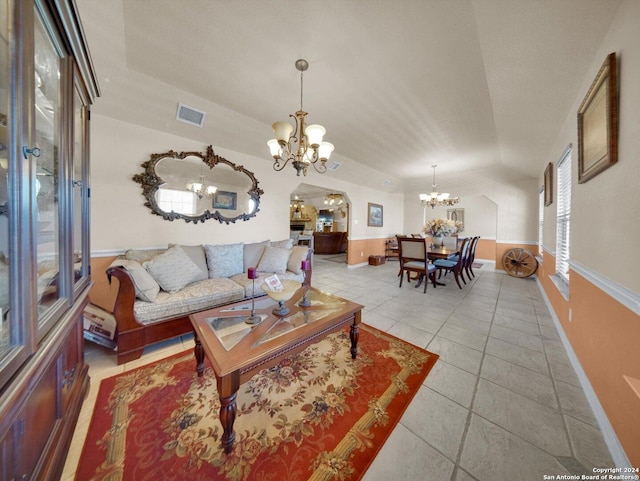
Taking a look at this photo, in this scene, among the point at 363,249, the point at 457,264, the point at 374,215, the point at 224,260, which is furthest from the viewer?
the point at 374,215

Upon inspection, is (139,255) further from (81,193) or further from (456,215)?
(456,215)

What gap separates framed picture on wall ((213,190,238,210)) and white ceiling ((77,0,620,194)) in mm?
742

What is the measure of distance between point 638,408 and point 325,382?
5.00ft

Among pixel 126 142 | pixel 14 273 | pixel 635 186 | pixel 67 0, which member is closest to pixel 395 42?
pixel 635 186

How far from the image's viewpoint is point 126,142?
2.63 metres

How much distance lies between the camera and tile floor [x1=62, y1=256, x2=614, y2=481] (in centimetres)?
103

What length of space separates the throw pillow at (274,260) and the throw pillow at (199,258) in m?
0.72

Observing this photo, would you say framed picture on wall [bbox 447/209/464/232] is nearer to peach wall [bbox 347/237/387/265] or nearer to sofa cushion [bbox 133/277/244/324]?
peach wall [bbox 347/237/387/265]

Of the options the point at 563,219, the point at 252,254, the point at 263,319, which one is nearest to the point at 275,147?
the point at 263,319

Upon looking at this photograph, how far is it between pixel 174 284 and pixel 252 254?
1185 millimetres

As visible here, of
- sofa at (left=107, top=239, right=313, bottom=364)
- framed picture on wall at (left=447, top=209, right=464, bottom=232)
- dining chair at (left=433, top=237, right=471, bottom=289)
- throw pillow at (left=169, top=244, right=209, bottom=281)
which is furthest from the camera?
framed picture on wall at (left=447, top=209, right=464, bottom=232)

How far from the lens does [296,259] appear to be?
3.35 meters

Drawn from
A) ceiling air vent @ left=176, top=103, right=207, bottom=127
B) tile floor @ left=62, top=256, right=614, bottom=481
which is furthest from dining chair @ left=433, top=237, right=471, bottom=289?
ceiling air vent @ left=176, top=103, right=207, bottom=127

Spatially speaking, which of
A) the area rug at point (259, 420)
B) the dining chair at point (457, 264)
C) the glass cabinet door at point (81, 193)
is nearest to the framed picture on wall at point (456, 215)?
the dining chair at point (457, 264)
